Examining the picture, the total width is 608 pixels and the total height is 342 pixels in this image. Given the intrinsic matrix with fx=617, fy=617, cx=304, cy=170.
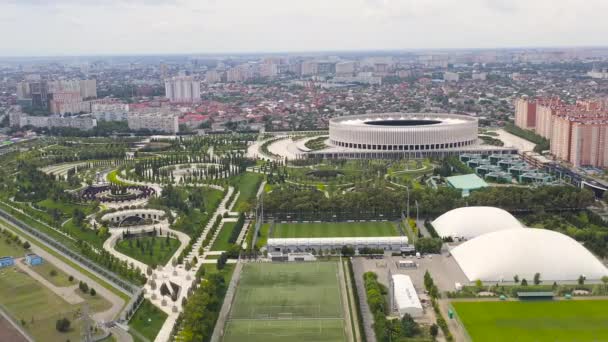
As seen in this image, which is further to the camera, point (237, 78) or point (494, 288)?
point (237, 78)

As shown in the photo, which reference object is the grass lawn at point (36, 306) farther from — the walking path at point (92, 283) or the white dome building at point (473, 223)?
the white dome building at point (473, 223)

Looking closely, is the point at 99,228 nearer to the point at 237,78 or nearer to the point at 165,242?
the point at 165,242

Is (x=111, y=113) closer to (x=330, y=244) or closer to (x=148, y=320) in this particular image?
(x=330, y=244)

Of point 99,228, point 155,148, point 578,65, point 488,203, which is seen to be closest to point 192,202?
point 99,228

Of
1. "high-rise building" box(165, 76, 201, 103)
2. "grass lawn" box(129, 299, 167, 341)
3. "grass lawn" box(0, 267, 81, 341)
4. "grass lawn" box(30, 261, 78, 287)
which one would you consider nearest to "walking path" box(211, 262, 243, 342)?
"grass lawn" box(129, 299, 167, 341)

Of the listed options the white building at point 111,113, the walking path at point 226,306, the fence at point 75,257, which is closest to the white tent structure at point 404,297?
the walking path at point 226,306

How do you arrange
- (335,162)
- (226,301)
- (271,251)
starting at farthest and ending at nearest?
(335,162) → (271,251) → (226,301)

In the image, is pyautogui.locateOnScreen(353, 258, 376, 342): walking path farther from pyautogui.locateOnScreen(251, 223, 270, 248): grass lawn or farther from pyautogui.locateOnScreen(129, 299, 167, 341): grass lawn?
pyautogui.locateOnScreen(129, 299, 167, 341): grass lawn
